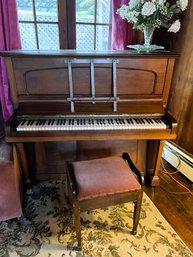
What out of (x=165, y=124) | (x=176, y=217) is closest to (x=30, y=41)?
(x=165, y=124)

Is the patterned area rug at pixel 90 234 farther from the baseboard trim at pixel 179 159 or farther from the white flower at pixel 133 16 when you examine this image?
the white flower at pixel 133 16

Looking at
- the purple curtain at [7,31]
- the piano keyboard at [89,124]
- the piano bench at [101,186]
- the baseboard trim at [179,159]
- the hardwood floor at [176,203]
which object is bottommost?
the hardwood floor at [176,203]

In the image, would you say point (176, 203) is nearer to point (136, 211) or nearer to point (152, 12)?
point (136, 211)

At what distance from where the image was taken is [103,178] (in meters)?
1.33

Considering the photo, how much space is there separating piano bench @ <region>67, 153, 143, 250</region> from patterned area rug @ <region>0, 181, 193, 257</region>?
5.7 inches

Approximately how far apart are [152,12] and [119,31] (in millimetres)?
711

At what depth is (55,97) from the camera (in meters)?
1.69

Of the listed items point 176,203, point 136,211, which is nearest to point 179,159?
point 176,203

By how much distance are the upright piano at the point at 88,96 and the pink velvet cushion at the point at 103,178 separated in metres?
0.25

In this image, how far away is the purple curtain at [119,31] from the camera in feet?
7.11

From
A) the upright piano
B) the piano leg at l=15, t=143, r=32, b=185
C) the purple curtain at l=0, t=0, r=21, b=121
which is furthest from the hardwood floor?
the purple curtain at l=0, t=0, r=21, b=121

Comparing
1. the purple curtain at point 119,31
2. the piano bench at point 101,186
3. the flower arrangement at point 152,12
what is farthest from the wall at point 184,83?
the piano bench at point 101,186

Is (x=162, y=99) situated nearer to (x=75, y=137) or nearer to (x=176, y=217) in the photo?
(x=75, y=137)

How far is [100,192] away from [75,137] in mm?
505
